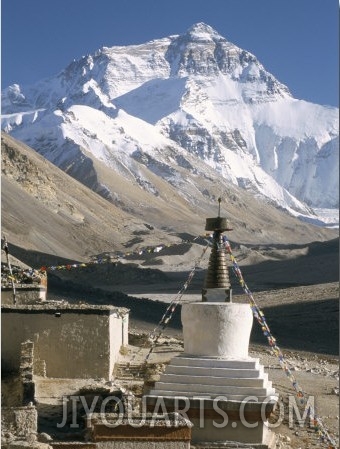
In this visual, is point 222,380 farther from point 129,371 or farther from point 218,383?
point 129,371

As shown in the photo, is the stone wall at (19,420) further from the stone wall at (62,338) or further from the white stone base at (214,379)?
the stone wall at (62,338)

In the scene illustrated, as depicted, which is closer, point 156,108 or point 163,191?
point 163,191

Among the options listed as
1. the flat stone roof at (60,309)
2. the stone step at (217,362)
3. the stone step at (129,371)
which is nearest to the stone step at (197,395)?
the stone step at (217,362)

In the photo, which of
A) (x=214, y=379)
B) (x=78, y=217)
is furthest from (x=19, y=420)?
(x=78, y=217)

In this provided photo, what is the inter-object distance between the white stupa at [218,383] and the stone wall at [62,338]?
469 centimetres

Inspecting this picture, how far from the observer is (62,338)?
14156mm

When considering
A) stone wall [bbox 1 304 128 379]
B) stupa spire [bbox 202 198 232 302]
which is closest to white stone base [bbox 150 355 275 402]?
stupa spire [bbox 202 198 232 302]

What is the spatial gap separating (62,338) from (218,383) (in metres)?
5.27

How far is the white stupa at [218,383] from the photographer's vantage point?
30.4 feet

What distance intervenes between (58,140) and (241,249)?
56215 mm

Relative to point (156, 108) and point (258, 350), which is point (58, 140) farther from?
point (258, 350)

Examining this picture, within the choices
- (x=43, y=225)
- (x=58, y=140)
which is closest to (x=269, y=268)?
(x=43, y=225)

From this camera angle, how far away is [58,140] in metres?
124

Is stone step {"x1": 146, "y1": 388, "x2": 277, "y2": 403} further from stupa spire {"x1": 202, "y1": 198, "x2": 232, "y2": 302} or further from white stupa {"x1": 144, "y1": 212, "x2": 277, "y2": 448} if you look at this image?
stupa spire {"x1": 202, "y1": 198, "x2": 232, "y2": 302}
